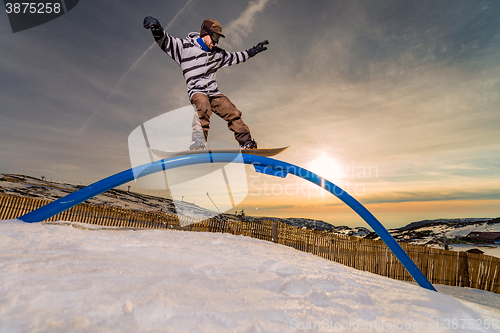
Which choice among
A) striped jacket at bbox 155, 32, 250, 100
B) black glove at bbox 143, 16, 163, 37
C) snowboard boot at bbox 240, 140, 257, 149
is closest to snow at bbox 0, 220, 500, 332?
snowboard boot at bbox 240, 140, 257, 149

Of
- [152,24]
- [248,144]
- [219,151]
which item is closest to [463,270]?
[248,144]

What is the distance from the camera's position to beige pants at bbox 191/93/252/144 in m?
3.10

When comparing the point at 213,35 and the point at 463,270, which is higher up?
the point at 213,35

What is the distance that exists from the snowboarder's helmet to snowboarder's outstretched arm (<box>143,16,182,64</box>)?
408mm

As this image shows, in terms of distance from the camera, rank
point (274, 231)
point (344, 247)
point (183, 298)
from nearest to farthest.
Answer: point (183, 298)
point (344, 247)
point (274, 231)

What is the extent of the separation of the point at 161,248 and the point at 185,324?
5.31 ft

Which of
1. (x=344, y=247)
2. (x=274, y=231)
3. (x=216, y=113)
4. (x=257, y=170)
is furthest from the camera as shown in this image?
(x=274, y=231)

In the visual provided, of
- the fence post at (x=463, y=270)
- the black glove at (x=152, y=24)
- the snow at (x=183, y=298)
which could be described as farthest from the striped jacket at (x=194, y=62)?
the fence post at (x=463, y=270)

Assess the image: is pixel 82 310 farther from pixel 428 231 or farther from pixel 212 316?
pixel 428 231

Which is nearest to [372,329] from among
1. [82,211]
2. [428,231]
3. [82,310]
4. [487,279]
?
[82,310]

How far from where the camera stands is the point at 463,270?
6367mm

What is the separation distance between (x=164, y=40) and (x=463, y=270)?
934 centimetres

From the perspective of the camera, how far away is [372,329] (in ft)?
3.73

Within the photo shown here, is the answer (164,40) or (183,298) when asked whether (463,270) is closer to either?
(183,298)
